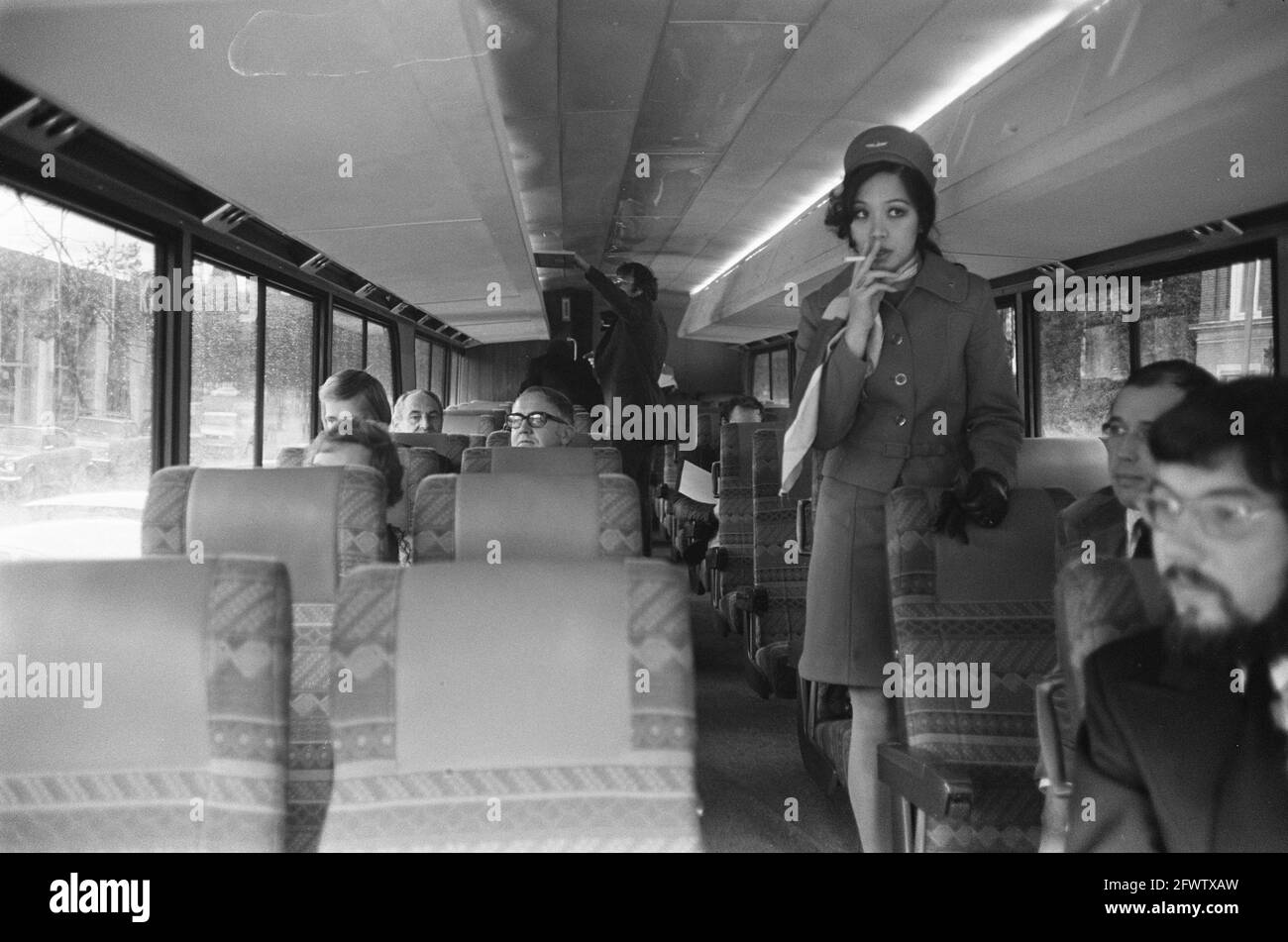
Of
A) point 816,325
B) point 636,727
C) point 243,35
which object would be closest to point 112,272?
point 243,35

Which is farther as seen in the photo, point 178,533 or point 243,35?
point 243,35

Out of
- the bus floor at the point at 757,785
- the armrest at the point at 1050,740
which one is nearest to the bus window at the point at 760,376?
the bus floor at the point at 757,785

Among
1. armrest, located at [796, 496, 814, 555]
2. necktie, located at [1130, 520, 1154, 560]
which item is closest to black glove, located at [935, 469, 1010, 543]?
necktie, located at [1130, 520, 1154, 560]

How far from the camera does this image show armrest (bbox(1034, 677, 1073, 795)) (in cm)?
176

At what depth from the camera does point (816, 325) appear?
245cm

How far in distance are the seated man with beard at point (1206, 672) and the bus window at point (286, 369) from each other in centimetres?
520

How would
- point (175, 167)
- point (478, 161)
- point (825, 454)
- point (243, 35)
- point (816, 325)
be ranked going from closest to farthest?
point (816, 325)
point (825, 454)
point (243, 35)
point (175, 167)
point (478, 161)

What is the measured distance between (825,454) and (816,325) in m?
0.35

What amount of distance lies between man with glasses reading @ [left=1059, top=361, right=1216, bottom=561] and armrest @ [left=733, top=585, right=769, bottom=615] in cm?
270

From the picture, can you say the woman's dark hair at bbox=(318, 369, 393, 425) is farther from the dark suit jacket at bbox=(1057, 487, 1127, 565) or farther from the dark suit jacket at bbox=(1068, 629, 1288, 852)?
the dark suit jacket at bbox=(1068, 629, 1288, 852)
